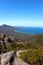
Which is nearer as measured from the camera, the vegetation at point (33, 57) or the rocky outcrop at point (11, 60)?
the rocky outcrop at point (11, 60)

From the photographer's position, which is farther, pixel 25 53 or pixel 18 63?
pixel 25 53

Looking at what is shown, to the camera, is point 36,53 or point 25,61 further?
point 36,53

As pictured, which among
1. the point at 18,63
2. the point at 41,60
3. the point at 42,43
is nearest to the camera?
the point at 18,63

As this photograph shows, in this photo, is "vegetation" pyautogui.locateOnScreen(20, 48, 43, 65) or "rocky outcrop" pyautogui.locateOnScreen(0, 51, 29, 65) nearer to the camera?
"rocky outcrop" pyautogui.locateOnScreen(0, 51, 29, 65)

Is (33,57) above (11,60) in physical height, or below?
above

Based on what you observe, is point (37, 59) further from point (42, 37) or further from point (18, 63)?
point (42, 37)

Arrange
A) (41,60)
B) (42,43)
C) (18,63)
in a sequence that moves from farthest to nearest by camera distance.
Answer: (42,43), (41,60), (18,63)

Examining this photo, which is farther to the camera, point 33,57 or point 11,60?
point 11,60

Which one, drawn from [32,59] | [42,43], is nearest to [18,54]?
[32,59]

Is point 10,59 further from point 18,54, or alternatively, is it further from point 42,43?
point 42,43
